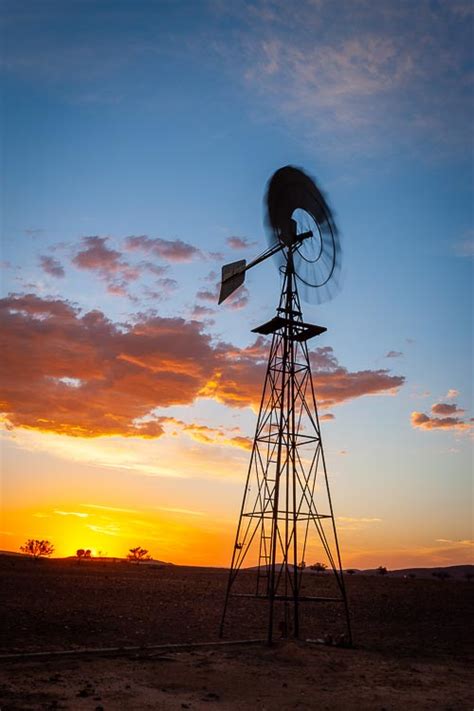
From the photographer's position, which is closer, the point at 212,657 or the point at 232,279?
the point at 212,657

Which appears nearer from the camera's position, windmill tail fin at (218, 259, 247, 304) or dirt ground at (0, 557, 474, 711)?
dirt ground at (0, 557, 474, 711)

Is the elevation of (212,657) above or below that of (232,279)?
below

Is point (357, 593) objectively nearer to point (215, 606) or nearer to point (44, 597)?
point (215, 606)

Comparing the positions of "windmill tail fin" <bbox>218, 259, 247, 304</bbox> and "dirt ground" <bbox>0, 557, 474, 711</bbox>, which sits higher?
"windmill tail fin" <bbox>218, 259, 247, 304</bbox>

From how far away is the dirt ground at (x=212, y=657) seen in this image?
1297cm

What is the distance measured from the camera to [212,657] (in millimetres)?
16766

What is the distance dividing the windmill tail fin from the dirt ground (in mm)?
11819

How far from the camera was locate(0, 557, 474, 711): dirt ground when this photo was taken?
42.5ft

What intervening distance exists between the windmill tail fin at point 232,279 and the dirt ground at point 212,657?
11.8 metres

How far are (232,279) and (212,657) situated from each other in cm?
1254

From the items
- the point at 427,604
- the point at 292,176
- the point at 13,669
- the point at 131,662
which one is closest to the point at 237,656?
the point at 131,662

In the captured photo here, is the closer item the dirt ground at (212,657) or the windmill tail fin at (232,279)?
the dirt ground at (212,657)

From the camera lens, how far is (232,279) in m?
23.2

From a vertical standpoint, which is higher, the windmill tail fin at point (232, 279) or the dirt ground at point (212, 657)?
the windmill tail fin at point (232, 279)
